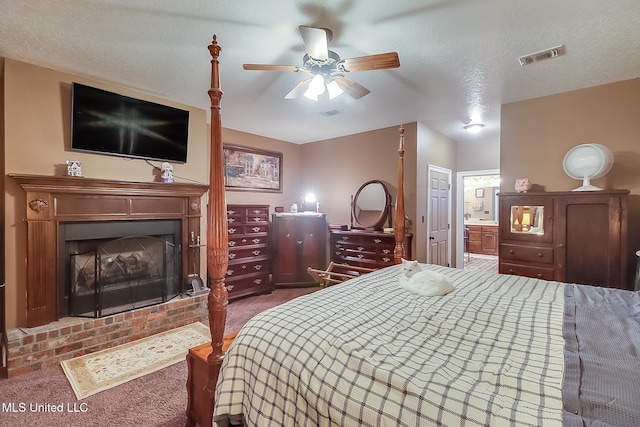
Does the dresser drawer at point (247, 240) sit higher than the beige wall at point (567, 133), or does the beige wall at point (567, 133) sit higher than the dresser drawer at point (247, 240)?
the beige wall at point (567, 133)

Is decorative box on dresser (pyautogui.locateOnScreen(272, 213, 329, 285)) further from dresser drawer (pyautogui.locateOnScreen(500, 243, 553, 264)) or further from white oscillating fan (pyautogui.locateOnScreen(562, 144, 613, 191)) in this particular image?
white oscillating fan (pyautogui.locateOnScreen(562, 144, 613, 191))

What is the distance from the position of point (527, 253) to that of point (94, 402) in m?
3.83

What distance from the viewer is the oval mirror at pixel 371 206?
4267mm

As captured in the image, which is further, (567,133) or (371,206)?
(371,206)

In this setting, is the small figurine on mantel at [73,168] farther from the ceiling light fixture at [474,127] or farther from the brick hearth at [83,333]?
the ceiling light fixture at [474,127]

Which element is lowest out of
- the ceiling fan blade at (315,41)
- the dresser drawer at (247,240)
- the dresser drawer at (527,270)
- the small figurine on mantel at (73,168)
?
the dresser drawer at (527,270)

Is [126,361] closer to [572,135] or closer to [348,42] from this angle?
[348,42]

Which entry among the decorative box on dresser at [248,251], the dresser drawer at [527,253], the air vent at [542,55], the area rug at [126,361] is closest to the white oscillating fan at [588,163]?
the dresser drawer at [527,253]

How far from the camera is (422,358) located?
3.32 ft

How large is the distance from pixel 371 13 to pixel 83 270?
330cm

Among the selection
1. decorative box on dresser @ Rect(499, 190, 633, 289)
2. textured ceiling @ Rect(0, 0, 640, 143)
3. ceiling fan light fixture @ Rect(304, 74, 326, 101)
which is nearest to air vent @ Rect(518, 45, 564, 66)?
textured ceiling @ Rect(0, 0, 640, 143)

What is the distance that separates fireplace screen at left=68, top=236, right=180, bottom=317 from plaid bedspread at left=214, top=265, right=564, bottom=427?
7.44ft

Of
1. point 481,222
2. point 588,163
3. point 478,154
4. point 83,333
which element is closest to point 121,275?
point 83,333

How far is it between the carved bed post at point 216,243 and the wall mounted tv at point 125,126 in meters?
1.97
